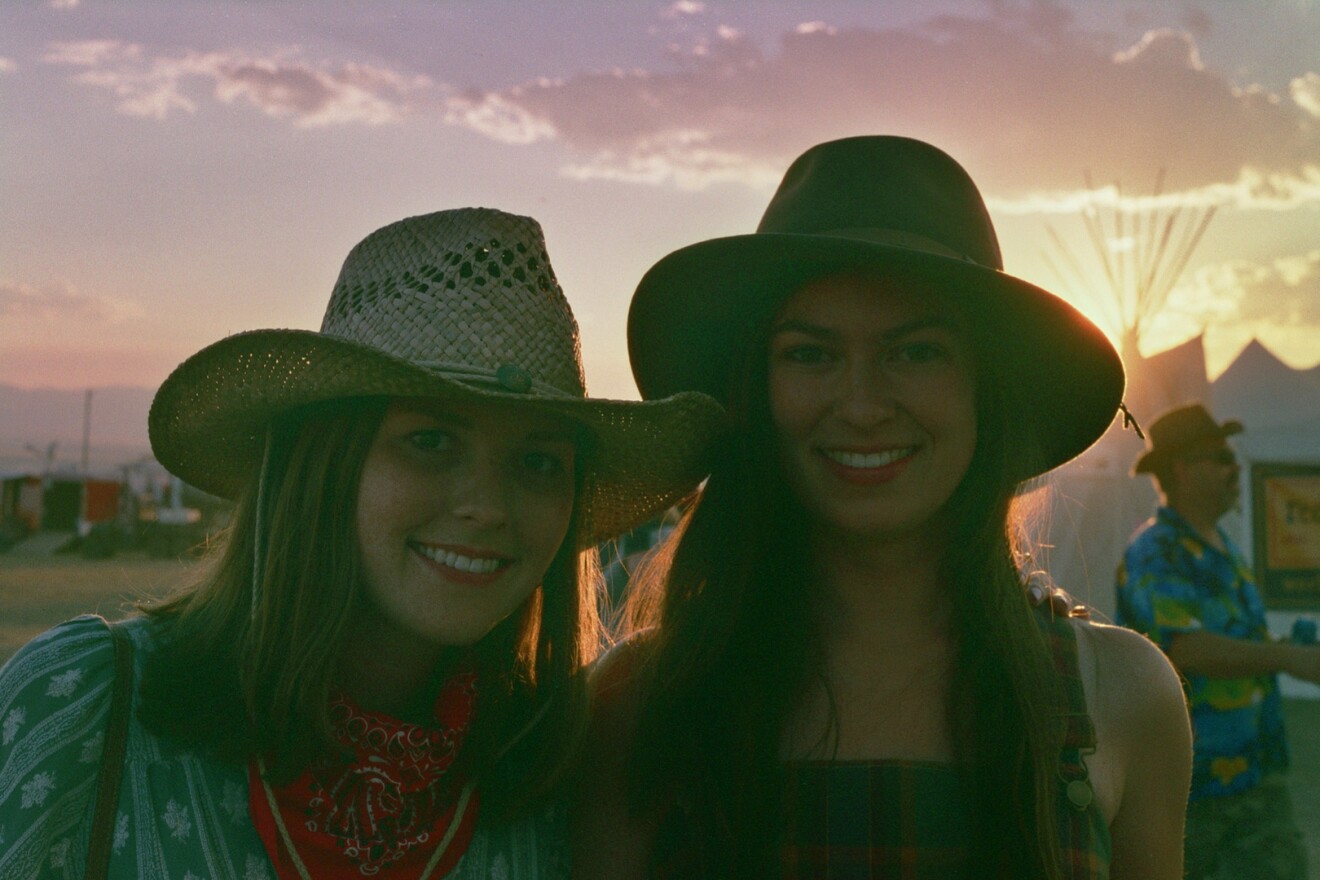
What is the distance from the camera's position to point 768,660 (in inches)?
79.8

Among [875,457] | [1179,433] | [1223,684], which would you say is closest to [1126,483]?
[1179,433]

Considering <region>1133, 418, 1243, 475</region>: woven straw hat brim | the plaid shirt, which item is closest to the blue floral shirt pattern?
<region>1133, 418, 1243, 475</region>: woven straw hat brim

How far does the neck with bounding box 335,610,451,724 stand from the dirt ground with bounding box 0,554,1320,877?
0.38 meters

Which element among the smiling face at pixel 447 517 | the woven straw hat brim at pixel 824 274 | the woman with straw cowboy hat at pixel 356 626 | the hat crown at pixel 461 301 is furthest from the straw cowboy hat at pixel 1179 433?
the smiling face at pixel 447 517

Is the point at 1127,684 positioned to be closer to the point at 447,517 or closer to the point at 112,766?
the point at 447,517

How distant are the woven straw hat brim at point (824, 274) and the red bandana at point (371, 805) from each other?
0.96 meters

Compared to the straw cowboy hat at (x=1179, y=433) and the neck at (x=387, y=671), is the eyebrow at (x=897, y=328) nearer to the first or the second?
the neck at (x=387, y=671)

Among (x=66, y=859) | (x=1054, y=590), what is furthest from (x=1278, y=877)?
(x=66, y=859)

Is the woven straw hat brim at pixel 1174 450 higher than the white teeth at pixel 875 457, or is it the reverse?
the woven straw hat brim at pixel 1174 450

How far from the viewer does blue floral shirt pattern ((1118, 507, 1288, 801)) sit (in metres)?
3.90

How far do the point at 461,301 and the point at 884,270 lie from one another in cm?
79

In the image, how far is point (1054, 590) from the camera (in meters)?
2.19

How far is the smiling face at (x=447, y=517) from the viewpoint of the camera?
1.76 meters

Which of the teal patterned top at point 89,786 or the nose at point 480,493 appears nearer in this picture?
the teal patterned top at point 89,786
